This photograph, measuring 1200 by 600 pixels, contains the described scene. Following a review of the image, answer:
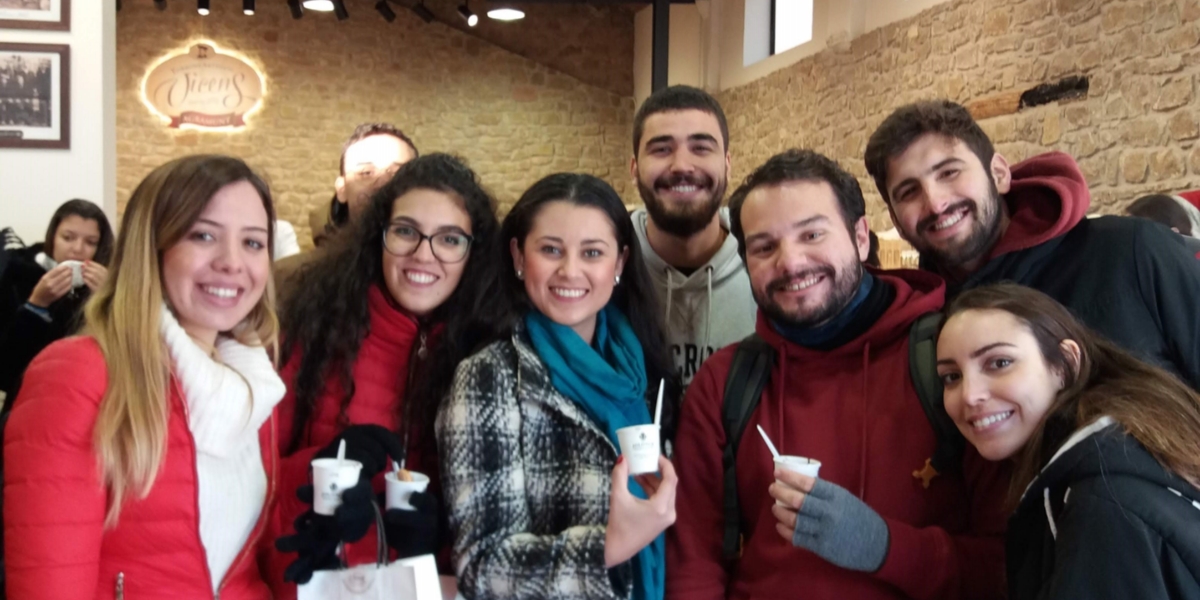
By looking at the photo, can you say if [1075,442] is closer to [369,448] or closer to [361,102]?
[369,448]

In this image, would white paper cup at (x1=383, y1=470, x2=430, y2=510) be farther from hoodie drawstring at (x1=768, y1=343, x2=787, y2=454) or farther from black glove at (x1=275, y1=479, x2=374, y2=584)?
hoodie drawstring at (x1=768, y1=343, x2=787, y2=454)

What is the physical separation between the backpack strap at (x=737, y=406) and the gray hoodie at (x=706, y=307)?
0.54m

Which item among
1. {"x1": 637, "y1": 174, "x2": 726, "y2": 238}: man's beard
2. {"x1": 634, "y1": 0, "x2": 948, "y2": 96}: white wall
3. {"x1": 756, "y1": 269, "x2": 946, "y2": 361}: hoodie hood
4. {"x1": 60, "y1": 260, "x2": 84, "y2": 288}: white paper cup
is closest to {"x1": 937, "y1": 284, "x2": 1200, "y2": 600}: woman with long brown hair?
{"x1": 756, "y1": 269, "x2": 946, "y2": 361}: hoodie hood

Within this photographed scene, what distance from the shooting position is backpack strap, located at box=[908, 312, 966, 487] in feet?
6.04

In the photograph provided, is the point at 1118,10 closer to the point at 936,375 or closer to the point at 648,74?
the point at 936,375

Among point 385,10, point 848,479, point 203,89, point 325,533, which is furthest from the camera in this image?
point 203,89

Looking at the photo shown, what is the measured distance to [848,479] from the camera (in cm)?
191

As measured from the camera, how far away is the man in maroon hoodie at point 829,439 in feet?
5.84

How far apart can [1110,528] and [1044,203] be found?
39.2 inches

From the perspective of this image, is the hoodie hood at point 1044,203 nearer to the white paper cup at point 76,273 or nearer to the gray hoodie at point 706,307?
the gray hoodie at point 706,307

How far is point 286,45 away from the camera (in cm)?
988

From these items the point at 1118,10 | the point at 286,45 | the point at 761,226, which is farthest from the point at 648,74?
the point at 761,226

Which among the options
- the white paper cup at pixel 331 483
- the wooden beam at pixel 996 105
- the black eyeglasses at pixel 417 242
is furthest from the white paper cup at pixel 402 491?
the wooden beam at pixel 996 105

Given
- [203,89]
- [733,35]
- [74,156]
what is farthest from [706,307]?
[203,89]
